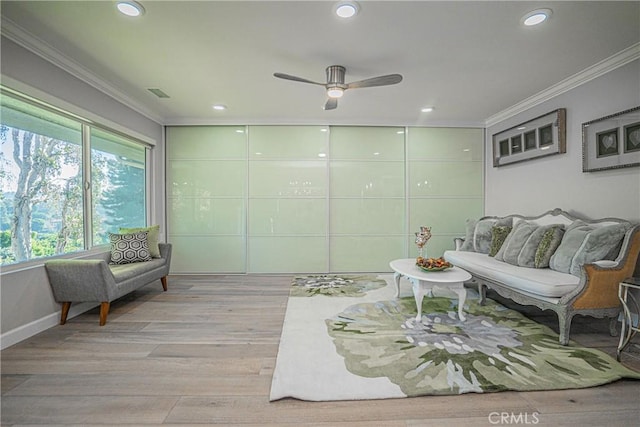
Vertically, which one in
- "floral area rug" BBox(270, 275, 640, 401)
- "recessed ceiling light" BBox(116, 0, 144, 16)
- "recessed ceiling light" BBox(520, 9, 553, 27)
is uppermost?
"recessed ceiling light" BBox(116, 0, 144, 16)

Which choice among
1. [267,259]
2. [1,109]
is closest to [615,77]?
[267,259]

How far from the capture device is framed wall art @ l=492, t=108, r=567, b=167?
3363 millimetres

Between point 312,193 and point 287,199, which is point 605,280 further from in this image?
point 287,199

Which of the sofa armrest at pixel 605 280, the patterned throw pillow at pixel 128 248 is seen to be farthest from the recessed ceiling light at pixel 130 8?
the sofa armrest at pixel 605 280

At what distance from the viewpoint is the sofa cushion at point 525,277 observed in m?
2.35

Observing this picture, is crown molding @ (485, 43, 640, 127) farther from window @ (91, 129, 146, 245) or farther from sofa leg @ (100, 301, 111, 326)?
window @ (91, 129, 146, 245)

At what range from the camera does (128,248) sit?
3.41 m

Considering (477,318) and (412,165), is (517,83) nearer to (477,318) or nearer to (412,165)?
(412,165)

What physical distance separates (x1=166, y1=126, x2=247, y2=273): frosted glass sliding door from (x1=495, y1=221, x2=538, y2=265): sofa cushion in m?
3.68

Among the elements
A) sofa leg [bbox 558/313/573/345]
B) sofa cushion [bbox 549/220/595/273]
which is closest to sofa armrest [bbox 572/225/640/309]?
sofa leg [bbox 558/313/573/345]

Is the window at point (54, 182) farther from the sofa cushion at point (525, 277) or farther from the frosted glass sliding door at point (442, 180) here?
the sofa cushion at point (525, 277)

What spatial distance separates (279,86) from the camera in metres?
3.29

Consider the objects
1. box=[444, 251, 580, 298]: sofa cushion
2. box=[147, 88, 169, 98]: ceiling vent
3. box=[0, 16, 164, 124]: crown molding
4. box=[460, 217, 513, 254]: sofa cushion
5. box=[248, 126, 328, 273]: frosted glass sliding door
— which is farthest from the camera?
box=[248, 126, 328, 273]: frosted glass sliding door
